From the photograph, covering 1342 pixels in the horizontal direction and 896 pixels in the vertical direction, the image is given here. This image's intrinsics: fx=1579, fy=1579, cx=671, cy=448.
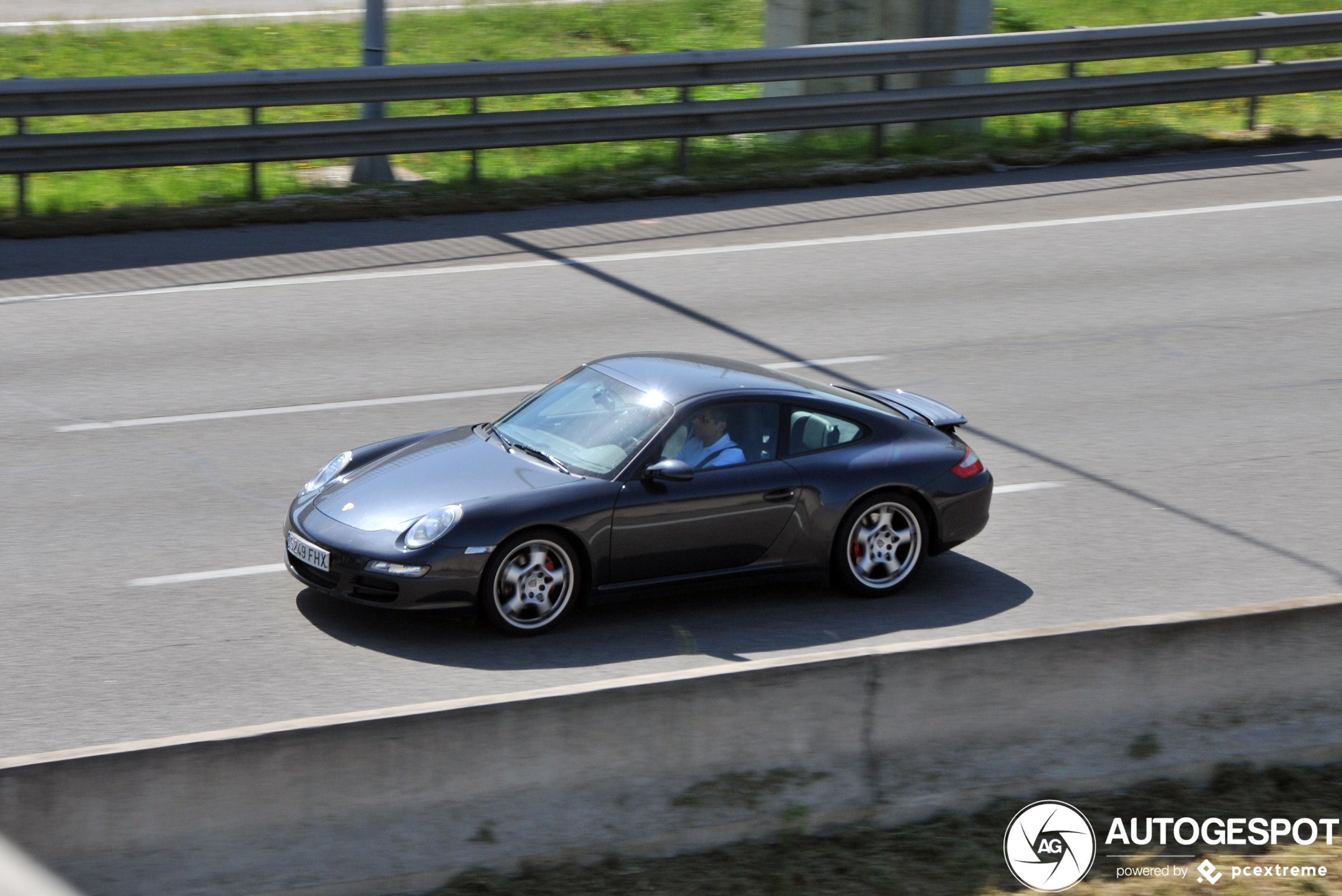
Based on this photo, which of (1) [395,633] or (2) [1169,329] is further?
(2) [1169,329]

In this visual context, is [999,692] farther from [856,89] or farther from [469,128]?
[856,89]

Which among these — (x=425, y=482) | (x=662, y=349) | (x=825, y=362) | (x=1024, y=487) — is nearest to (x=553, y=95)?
(x=662, y=349)

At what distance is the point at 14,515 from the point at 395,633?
2.66 metres

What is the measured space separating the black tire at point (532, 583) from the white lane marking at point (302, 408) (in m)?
2.84

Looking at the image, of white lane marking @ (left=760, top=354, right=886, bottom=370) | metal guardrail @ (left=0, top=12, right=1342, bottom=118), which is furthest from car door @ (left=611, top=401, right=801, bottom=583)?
metal guardrail @ (left=0, top=12, right=1342, bottom=118)

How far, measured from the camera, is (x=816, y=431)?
8.02 metres

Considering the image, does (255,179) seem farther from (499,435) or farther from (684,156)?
(499,435)

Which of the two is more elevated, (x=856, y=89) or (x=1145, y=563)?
(x=856, y=89)

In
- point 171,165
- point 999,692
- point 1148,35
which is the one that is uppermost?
point 1148,35

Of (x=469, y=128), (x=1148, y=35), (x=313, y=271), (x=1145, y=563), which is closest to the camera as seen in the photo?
(x=1145, y=563)

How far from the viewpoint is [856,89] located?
62.3 ft

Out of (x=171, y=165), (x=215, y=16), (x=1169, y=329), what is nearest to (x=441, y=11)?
(x=215, y=16)

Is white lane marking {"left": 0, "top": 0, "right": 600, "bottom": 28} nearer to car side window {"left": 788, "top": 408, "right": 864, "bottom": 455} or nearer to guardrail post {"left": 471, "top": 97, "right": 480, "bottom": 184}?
guardrail post {"left": 471, "top": 97, "right": 480, "bottom": 184}

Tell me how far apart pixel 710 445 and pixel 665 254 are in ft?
23.0
